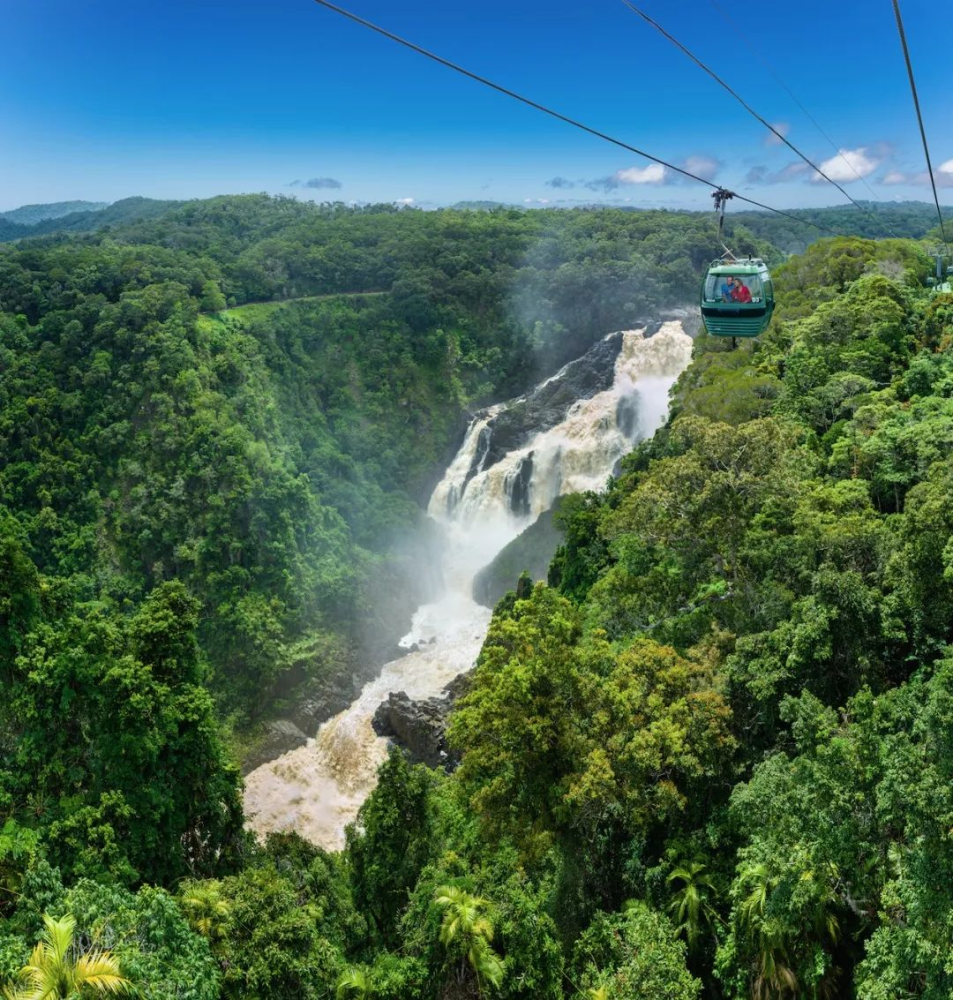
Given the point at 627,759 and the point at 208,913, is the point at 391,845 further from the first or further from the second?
the point at 627,759

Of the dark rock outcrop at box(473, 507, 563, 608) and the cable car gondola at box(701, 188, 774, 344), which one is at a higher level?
the cable car gondola at box(701, 188, 774, 344)

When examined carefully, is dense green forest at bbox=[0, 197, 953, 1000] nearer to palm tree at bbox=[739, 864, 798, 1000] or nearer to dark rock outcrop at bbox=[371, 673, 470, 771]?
palm tree at bbox=[739, 864, 798, 1000]

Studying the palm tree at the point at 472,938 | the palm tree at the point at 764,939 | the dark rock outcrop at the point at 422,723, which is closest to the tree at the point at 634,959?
the palm tree at the point at 764,939

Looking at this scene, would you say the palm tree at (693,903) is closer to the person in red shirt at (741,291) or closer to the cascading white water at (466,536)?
the person in red shirt at (741,291)

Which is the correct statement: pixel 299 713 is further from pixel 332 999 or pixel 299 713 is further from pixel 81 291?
pixel 81 291

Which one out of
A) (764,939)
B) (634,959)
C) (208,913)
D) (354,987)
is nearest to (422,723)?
(208,913)

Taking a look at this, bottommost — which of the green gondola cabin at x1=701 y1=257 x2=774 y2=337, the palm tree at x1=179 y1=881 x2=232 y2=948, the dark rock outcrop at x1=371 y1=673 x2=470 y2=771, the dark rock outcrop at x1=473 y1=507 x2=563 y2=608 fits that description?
the dark rock outcrop at x1=371 y1=673 x2=470 y2=771

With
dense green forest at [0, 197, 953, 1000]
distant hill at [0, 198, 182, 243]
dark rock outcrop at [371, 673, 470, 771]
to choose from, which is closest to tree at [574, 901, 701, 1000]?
dense green forest at [0, 197, 953, 1000]
